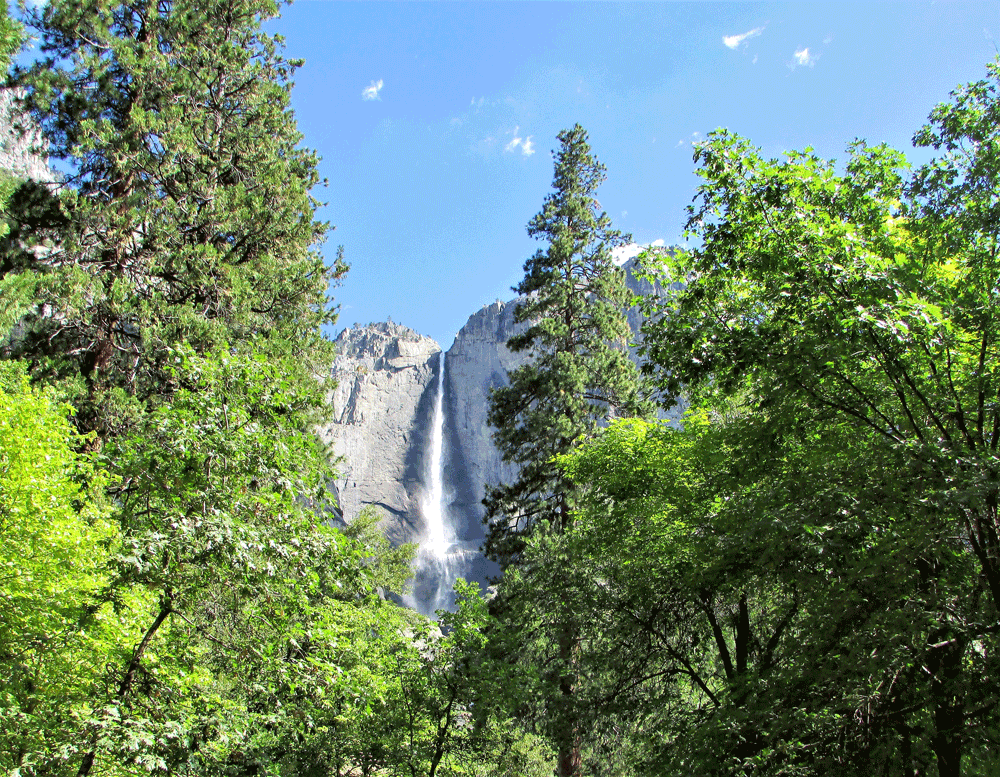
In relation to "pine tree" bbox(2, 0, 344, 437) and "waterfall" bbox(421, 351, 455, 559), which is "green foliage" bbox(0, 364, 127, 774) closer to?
"pine tree" bbox(2, 0, 344, 437)

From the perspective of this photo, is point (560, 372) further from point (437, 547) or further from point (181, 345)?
point (437, 547)

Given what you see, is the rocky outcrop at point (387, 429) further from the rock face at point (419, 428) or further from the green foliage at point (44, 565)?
the green foliage at point (44, 565)

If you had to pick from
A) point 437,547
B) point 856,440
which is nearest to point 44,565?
point 856,440

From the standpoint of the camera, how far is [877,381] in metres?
4.60

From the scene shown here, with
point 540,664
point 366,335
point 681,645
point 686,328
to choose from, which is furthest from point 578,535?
point 366,335

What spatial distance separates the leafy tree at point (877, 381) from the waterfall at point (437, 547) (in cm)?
5689

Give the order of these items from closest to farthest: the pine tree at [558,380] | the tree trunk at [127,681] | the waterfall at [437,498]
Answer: the tree trunk at [127,681] → the pine tree at [558,380] → the waterfall at [437,498]

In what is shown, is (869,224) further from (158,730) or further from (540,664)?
(540,664)

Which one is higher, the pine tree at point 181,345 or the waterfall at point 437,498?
the waterfall at point 437,498

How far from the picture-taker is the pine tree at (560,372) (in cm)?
1377

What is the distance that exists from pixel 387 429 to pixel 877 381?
7615 cm

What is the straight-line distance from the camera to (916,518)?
11.7ft

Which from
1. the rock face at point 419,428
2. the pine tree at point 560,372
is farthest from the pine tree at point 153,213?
the rock face at point 419,428

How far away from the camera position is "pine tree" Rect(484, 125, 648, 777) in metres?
13.2
